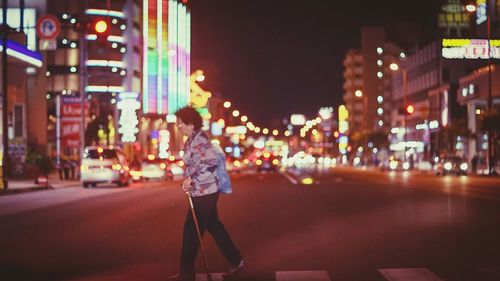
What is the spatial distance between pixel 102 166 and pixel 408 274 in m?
29.6

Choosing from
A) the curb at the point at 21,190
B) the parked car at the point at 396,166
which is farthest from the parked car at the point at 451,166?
the curb at the point at 21,190

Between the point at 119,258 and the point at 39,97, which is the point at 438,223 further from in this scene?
the point at 39,97

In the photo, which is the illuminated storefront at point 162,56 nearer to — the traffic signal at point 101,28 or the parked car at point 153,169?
the parked car at point 153,169

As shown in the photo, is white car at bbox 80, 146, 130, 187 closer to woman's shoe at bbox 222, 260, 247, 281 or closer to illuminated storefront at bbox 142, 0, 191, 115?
woman's shoe at bbox 222, 260, 247, 281

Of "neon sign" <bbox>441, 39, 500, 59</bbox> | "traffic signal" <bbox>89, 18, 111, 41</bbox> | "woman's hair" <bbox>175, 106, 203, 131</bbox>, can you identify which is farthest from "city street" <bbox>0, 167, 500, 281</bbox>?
"neon sign" <bbox>441, 39, 500, 59</bbox>

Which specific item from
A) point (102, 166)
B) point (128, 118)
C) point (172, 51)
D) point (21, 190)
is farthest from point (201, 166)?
point (172, 51)

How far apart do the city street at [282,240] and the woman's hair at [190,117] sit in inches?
77.1

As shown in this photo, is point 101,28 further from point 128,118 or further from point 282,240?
point 128,118

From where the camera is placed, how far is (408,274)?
9633mm

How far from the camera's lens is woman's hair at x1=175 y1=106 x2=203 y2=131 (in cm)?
938

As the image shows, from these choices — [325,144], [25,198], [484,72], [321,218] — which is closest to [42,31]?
[25,198]

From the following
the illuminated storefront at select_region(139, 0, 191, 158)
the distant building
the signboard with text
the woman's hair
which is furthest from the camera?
the distant building

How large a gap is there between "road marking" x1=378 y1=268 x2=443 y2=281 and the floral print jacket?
233cm

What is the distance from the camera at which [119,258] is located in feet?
38.6
